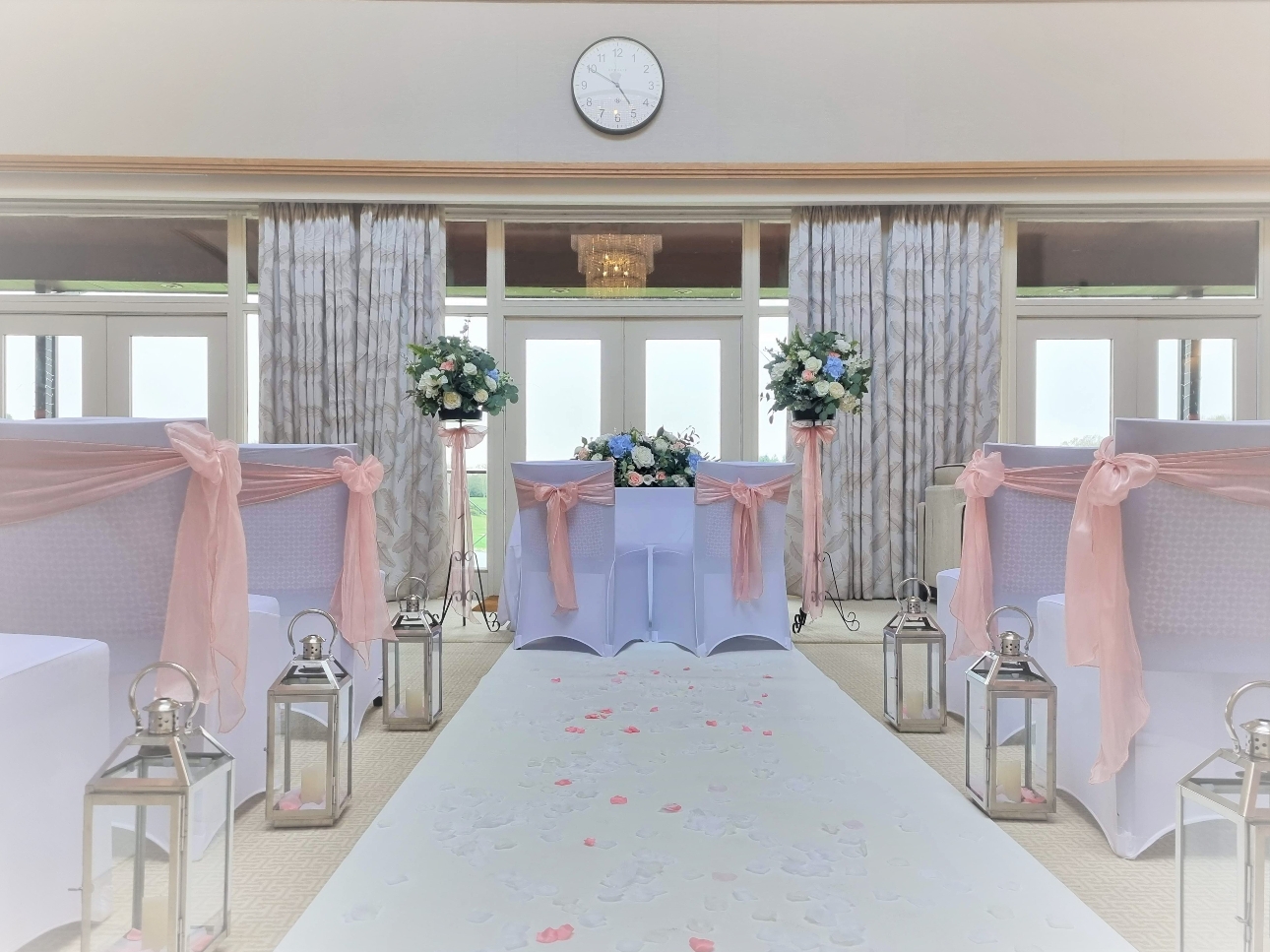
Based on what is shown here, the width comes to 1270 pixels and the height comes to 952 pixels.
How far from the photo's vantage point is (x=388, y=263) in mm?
5816

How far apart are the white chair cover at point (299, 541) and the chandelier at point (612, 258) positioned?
384cm

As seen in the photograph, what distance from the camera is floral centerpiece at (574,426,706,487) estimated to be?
174 inches

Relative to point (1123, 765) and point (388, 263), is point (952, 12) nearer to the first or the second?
point (388, 263)

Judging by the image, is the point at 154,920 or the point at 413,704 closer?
the point at 154,920

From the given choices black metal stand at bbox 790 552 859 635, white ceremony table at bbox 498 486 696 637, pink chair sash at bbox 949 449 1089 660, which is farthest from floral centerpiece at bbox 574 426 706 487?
pink chair sash at bbox 949 449 1089 660

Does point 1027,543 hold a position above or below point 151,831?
above

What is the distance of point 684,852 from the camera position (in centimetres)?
171

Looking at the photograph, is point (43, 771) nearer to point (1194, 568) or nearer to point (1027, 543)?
point (1194, 568)

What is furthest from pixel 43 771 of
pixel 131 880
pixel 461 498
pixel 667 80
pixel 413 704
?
pixel 667 80

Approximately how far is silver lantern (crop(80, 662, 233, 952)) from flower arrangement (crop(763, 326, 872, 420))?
Result: 350 cm

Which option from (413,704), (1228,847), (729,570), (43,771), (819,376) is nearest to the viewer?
(1228,847)

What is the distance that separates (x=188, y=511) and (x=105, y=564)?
19 centimetres

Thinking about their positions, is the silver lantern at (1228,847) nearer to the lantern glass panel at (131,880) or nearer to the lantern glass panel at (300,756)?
the lantern glass panel at (131,880)

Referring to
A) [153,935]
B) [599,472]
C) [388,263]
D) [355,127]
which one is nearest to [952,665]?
[599,472]
